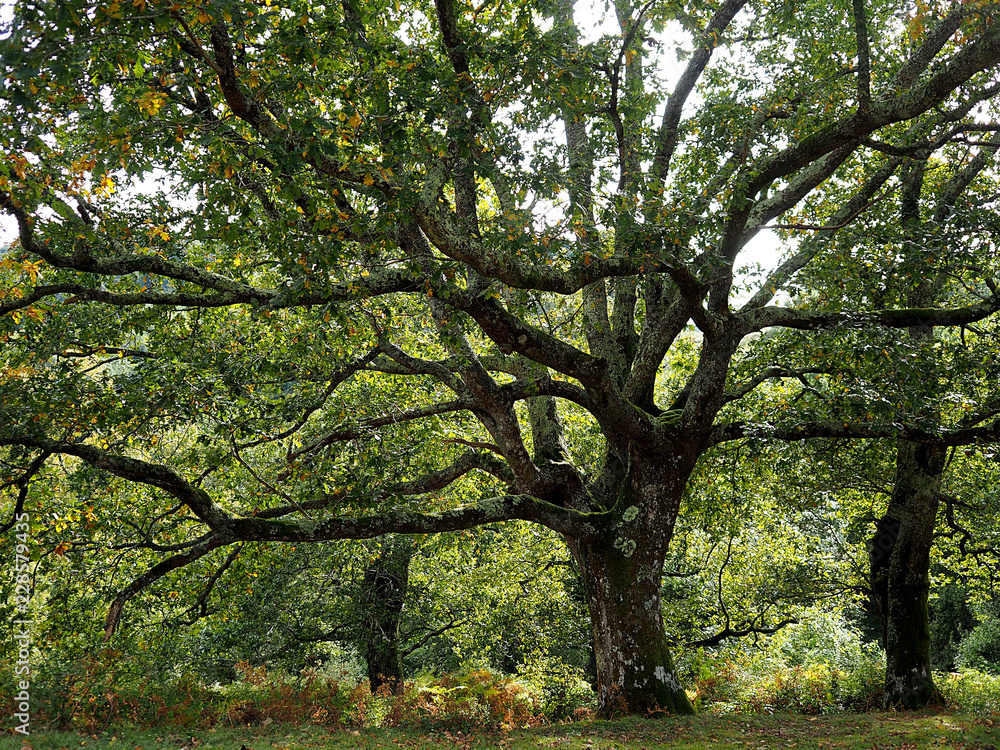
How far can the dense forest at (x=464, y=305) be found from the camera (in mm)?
6102

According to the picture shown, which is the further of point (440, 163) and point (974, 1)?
point (440, 163)

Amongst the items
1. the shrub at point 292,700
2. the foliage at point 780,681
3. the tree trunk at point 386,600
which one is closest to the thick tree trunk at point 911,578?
the foliage at point 780,681

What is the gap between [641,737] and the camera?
7.86 metres

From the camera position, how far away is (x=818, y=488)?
1223cm

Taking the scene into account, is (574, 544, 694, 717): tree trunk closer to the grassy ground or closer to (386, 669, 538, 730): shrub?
the grassy ground

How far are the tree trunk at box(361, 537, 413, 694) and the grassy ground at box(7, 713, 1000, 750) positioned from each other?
133 inches

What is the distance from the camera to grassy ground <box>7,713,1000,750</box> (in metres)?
7.54

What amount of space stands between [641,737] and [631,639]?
1.46 metres

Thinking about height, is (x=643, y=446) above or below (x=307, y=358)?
below

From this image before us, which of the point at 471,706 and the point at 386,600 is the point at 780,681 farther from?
the point at 386,600

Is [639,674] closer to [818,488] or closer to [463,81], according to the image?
[818,488]

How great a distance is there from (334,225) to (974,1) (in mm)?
6546

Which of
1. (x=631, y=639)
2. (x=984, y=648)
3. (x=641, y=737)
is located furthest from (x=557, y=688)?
(x=984, y=648)

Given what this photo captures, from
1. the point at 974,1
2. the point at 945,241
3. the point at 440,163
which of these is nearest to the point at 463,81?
the point at 440,163
